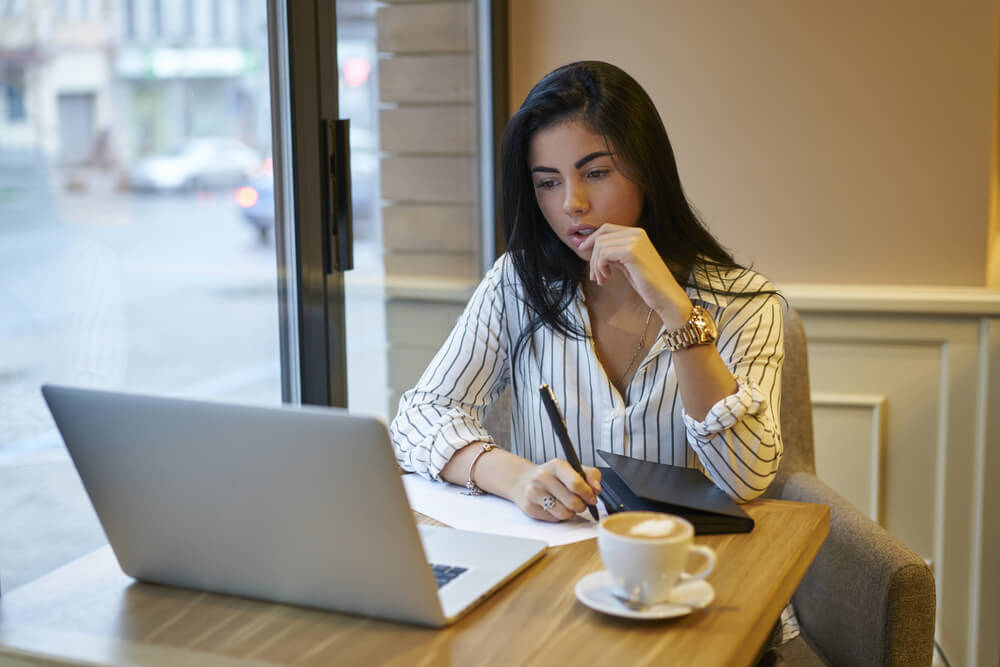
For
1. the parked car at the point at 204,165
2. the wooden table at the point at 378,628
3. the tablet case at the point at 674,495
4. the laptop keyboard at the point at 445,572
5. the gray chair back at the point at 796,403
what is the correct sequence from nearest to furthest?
1. the wooden table at the point at 378,628
2. the laptop keyboard at the point at 445,572
3. the tablet case at the point at 674,495
4. the parked car at the point at 204,165
5. the gray chair back at the point at 796,403

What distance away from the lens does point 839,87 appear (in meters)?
2.23

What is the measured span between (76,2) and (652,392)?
903mm

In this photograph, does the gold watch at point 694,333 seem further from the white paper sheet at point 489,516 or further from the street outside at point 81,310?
the street outside at point 81,310

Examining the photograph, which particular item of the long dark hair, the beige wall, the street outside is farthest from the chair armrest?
the beige wall

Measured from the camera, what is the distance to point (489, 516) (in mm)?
1175

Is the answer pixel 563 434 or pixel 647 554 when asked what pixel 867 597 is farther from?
pixel 647 554

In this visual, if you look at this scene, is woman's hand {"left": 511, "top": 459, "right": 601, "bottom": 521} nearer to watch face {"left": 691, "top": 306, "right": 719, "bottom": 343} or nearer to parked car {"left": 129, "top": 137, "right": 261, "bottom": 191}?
watch face {"left": 691, "top": 306, "right": 719, "bottom": 343}

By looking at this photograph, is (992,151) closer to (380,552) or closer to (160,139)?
(160,139)

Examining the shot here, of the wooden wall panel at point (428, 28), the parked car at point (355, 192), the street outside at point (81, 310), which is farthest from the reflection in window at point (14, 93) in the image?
the wooden wall panel at point (428, 28)

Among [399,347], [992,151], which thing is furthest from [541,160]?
[992,151]

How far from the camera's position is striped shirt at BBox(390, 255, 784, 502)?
127 centimetres

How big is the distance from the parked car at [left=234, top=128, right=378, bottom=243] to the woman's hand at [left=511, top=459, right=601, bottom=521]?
0.75 m

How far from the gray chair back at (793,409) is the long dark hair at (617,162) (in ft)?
0.84

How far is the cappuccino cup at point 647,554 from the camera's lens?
845 millimetres
